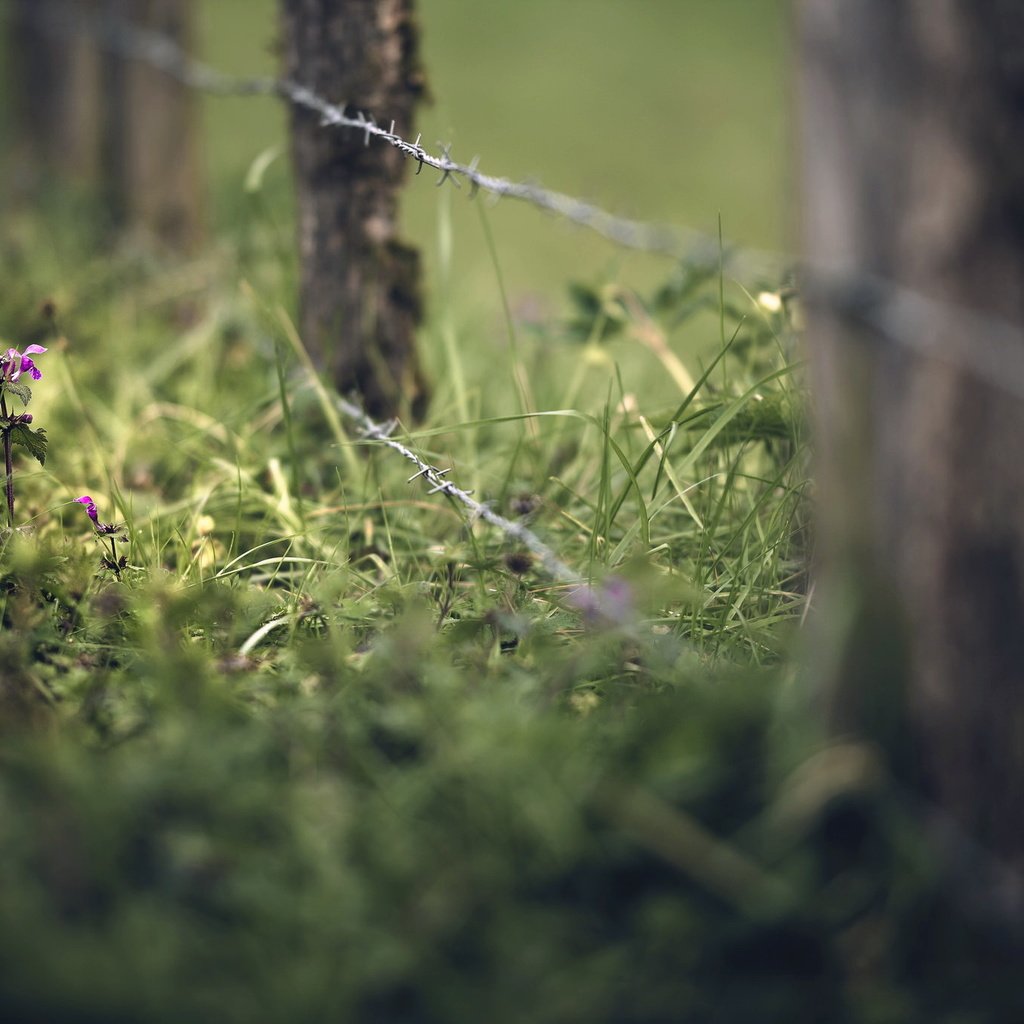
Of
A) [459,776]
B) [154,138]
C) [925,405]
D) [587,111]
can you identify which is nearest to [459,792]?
[459,776]

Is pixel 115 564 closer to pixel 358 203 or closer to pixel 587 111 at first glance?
pixel 358 203

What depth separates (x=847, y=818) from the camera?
3.35 feet

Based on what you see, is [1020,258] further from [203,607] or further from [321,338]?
[321,338]

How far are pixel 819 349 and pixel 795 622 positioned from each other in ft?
1.90

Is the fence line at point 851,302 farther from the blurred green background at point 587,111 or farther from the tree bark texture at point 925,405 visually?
the blurred green background at point 587,111

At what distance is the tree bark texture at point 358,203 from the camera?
2025 mm

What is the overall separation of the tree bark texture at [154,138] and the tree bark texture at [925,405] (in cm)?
314

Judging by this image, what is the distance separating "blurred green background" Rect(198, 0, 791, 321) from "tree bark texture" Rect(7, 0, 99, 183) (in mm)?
1691

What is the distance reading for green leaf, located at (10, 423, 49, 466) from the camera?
→ 1.60 metres

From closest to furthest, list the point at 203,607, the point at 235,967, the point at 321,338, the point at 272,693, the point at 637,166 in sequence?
the point at 235,967, the point at 272,693, the point at 203,607, the point at 321,338, the point at 637,166

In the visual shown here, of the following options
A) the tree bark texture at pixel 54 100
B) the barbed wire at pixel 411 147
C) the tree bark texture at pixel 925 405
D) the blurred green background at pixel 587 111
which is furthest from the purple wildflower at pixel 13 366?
the blurred green background at pixel 587 111

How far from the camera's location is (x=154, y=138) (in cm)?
369

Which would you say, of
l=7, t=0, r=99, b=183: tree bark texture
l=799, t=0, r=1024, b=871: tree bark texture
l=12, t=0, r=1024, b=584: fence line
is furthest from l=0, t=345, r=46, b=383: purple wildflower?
l=7, t=0, r=99, b=183: tree bark texture

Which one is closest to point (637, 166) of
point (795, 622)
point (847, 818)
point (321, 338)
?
point (321, 338)
